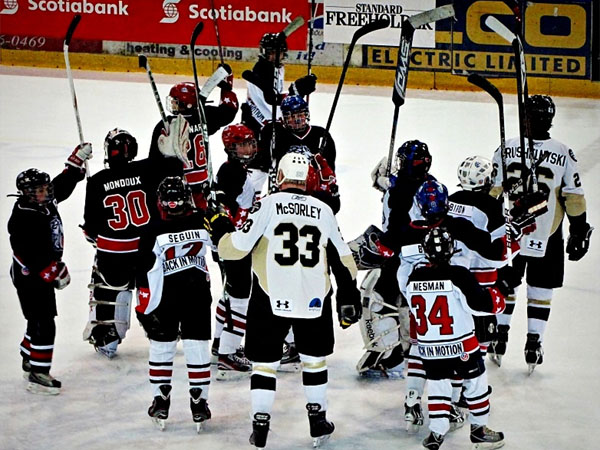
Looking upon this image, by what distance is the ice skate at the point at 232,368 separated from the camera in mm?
6664

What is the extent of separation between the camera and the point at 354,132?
11.7 metres

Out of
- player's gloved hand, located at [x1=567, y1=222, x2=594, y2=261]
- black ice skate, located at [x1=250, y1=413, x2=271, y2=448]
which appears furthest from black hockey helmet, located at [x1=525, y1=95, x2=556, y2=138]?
black ice skate, located at [x1=250, y1=413, x2=271, y2=448]

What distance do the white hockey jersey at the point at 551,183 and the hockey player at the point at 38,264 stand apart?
2400mm

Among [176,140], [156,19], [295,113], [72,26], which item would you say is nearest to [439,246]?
[295,113]

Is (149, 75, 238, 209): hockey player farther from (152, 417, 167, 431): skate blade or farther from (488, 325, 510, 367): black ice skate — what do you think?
(488, 325, 510, 367): black ice skate

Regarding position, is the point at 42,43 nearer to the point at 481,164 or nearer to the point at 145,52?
the point at 145,52

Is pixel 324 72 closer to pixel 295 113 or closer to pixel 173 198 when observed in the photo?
pixel 295 113

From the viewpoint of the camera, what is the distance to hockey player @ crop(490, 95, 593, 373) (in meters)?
6.85

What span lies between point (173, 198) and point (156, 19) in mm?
7666

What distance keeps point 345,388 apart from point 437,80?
23.0 feet

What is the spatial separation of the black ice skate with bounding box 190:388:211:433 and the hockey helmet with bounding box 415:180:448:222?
4.48ft

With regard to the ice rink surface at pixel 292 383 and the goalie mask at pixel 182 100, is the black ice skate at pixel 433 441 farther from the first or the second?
the goalie mask at pixel 182 100

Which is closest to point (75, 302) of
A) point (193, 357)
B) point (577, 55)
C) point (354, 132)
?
point (193, 357)

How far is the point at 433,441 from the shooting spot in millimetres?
5664
